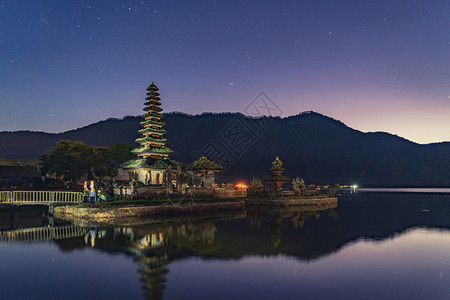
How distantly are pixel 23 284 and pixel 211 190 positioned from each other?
37.1m

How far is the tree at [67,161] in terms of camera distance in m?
59.0

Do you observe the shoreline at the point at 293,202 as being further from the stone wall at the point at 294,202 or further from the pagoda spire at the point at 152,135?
Answer: the pagoda spire at the point at 152,135

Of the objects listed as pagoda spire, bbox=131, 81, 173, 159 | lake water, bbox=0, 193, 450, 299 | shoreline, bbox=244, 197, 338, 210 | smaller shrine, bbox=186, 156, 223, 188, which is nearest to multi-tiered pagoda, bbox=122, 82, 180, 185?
pagoda spire, bbox=131, 81, 173, 159

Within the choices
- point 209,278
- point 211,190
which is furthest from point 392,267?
point 211,190

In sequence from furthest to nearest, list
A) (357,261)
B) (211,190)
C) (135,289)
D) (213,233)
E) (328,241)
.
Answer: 1. (211,190)
2. (213,233)
3. (328,241)
4. (357,261)
5. (135,289)

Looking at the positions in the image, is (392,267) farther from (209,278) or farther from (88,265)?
(88,265)

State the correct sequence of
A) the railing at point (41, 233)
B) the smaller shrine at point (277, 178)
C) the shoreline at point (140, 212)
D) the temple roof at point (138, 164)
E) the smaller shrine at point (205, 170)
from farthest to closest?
the smaller shrine at point (277, 178)
the smaller shrine at point (205, 170)
the temple roof at point (138, 164)
the shoreline at point (140, 212)
the railing at point (41, 233)

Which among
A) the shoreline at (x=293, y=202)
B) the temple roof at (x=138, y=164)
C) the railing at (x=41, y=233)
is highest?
the temple roof at (x=138, y=164)

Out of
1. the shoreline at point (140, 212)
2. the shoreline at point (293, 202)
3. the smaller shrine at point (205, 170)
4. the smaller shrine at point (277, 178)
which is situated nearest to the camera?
the shoreline at point (140, 212)

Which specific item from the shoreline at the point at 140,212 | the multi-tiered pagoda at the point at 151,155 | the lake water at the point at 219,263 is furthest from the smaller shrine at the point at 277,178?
the lake water at the point at 219,263

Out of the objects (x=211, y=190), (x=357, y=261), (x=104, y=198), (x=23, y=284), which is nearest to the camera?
(x=23, y=284)

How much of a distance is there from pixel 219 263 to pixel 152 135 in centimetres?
4471

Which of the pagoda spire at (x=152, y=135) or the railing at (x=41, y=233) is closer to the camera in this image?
the railing at (x=41, y=233)

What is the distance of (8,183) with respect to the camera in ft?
191
